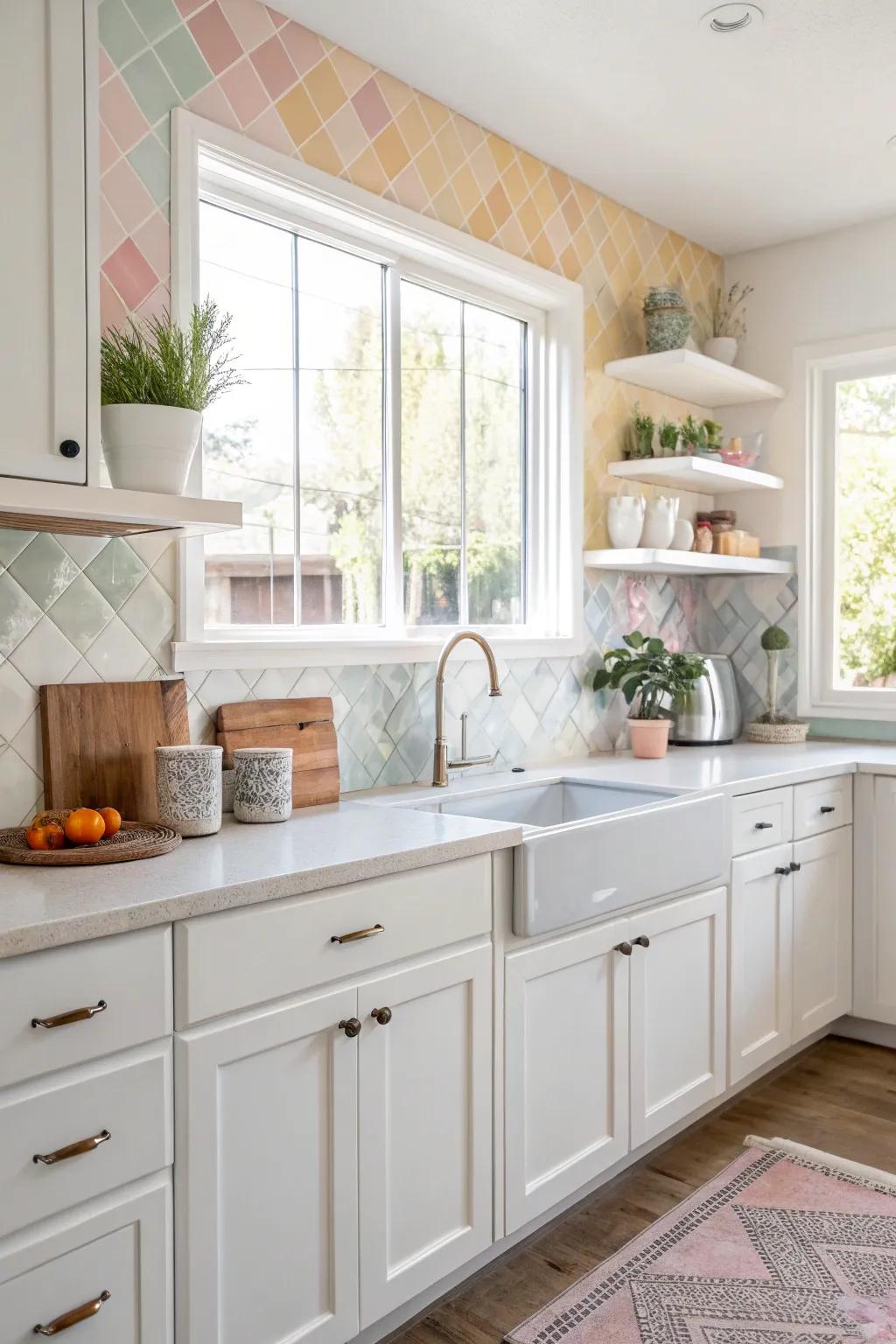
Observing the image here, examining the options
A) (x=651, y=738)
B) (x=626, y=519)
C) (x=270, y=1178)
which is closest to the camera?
(x=270, y=1178)

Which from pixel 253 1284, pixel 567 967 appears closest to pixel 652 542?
pixel 567 967

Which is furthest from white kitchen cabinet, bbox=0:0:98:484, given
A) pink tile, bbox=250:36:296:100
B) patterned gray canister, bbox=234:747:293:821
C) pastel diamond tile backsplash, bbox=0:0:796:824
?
pink tile, bbox=250:36:296:100

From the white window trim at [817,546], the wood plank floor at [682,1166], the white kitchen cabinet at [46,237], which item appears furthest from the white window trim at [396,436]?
the wood plank floor at [682,1166]

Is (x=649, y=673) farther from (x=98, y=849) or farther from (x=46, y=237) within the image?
(x=46, y=237)

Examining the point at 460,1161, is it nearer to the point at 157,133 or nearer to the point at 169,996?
the point at 169,996

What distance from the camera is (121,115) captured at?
207 centimetres

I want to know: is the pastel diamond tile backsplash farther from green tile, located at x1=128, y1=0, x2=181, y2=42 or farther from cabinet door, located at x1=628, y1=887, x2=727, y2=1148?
cabinet door, located at x1=628, y1=887, x2=727, y2=1148

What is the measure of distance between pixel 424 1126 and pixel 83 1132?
2.24 ft

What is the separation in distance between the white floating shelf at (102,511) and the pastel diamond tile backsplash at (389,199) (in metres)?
0.12

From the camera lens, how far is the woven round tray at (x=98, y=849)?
1.63 m

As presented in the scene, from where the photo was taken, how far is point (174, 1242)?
1.46 m

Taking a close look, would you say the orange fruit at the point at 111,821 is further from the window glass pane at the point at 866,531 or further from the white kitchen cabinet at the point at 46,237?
the window glass pane at the point at 866,531

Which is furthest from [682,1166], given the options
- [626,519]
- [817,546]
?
[817,546]

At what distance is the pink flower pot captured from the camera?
10.6 feet
